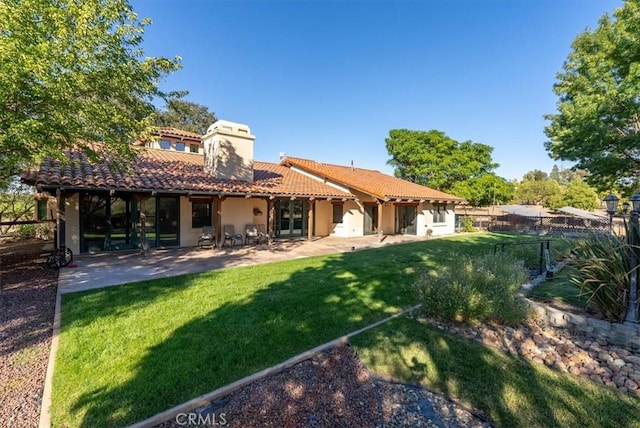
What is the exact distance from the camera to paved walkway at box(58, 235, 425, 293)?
764 centimetres

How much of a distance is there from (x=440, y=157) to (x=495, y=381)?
30898mm

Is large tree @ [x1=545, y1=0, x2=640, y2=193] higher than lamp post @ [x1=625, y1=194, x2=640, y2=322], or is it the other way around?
large tree @ [x1=545, y1=0, x2=640, y2=193]

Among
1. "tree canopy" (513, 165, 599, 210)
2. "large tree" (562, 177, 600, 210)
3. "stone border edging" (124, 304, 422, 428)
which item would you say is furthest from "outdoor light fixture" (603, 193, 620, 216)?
"large tree" (562, 177, 600, 210)

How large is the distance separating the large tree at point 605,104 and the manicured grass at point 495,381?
1510 centimetres

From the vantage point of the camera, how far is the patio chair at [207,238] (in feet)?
41.2

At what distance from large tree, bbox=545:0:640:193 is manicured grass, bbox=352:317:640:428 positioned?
15.1 m

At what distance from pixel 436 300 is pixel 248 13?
1378cm

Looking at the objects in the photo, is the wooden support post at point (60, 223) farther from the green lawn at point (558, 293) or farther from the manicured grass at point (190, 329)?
the green lawn at point (558, 293)

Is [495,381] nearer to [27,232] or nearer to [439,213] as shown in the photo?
[439,213]

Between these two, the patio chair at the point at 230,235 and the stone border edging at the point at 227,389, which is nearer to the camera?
the stone border edging at the point at 227,389

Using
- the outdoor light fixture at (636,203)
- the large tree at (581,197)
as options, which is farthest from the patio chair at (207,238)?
the large tree at (581,197)

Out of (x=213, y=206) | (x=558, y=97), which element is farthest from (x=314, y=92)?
(x=558, y=97)

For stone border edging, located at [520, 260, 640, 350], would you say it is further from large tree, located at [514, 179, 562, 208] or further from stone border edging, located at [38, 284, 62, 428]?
large tree, located at [514, 179, 562, 208]

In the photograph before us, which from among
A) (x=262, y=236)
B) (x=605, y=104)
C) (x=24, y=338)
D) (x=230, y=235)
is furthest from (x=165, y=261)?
(x=605, y=104)
